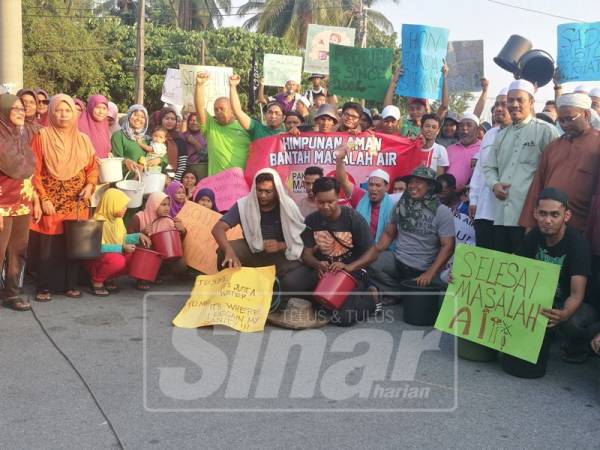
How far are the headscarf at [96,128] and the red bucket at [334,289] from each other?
330 centimetres

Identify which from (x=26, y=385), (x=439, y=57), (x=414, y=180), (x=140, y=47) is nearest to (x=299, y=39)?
(x=140, y=47)

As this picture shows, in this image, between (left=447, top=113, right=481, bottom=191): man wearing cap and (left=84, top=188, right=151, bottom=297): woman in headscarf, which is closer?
(left=84, top=188, right=151, bottom=297): woman in headscarf

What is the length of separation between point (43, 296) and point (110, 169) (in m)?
1.45

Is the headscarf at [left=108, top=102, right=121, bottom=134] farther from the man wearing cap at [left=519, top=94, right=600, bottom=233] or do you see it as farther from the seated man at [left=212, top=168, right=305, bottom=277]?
the man wearing cap at [left=519, top=94, right=600, bottom=233]

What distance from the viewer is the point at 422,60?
8.18 metres

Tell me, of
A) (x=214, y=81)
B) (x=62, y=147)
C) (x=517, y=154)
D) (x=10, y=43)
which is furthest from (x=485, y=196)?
(x=10, y=43)

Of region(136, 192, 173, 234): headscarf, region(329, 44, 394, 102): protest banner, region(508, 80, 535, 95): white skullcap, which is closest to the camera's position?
region(508, 80, 535, 95): white skullcap

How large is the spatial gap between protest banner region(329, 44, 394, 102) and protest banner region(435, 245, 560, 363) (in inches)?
170

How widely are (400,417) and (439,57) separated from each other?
5659 mm

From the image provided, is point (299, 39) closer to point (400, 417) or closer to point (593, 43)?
point (593, 43)

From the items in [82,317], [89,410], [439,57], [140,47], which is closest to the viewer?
[89,410]

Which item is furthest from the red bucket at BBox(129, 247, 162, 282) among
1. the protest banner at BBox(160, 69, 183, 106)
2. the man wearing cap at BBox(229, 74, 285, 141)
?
the protest banner at BBox(160, 69, 183, 106)

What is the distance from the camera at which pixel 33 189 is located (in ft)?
19.5

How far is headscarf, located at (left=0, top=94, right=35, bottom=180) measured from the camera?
18.1 feet
